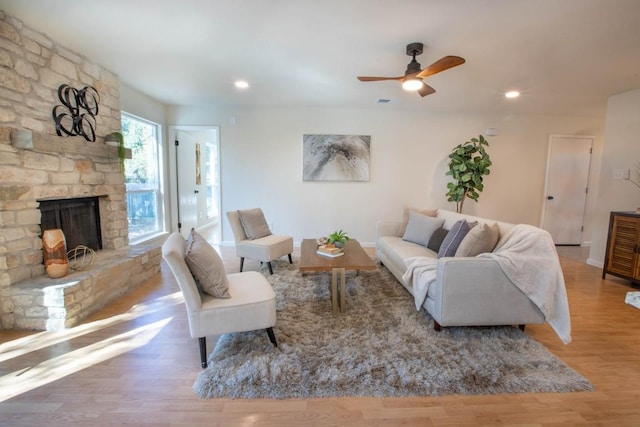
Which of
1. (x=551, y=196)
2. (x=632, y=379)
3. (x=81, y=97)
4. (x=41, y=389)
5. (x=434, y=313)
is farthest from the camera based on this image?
(x=551, y=196)

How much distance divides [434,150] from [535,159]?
182 cm

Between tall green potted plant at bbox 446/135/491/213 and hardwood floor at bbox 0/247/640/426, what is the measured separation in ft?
8.29

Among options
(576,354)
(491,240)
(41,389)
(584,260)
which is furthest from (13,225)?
(584,260)

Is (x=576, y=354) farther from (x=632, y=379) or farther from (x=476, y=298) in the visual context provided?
(x=476, y=298)

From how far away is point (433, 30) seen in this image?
2262 millimetres

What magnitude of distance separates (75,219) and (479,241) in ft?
12.5

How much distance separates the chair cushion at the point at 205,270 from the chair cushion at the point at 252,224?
1784 millimetres

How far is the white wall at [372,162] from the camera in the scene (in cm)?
485

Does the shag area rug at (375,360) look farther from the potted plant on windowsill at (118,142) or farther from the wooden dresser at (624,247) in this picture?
the potted plant on windowsill at (118,142)

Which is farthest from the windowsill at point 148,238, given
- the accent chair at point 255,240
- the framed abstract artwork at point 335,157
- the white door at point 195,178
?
the framed abstract artwork at point 335,157

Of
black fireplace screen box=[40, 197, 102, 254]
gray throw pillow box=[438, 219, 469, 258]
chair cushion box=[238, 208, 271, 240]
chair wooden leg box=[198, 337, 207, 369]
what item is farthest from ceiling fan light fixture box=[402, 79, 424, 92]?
black fireplace screen box=[40, 197, 102, 254]

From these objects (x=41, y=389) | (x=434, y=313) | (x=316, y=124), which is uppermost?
(x=316, y=124)

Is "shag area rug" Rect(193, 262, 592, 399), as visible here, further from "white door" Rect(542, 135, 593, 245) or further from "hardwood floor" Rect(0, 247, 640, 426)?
"white door" Rect(542, 135, 593, 245)

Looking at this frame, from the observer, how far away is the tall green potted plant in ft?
14.7
